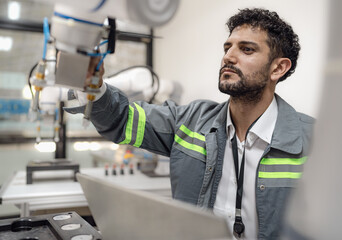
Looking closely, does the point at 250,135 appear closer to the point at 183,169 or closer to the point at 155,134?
the point at 183,169

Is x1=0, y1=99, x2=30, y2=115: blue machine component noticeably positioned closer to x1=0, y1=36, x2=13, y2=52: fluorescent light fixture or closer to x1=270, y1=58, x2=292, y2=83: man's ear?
x1=0, y1=36, x2=13, y2=52: fluorescent light fixture

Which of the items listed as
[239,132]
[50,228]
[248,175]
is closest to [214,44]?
[239,132]

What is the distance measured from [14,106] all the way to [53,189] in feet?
4.07

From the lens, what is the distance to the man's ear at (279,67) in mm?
1503

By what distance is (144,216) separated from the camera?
560 millimetres

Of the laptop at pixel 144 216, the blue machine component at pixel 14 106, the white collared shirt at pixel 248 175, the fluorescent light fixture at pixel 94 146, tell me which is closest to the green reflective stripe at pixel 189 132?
the white collared shirt at pixel 248 175

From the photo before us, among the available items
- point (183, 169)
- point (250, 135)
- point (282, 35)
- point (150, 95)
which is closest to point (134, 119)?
point (183, 169)

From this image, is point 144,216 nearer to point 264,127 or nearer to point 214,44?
point 264,127

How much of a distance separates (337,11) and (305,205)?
0.83ft

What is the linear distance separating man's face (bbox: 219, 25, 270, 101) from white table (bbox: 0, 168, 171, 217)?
96 centimetres

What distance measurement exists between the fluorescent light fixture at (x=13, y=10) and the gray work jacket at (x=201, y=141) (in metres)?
2.05

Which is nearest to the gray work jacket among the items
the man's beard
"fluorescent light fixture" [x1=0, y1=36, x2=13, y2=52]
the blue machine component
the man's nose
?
the man's beard

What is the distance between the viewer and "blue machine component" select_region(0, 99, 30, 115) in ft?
9.89

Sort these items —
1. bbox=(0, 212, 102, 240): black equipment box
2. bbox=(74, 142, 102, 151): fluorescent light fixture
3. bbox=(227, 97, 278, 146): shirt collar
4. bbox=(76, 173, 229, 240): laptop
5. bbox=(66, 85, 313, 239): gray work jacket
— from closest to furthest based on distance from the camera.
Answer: bbox=(76, 173, 229, 240): laptop, bbox=(0, 212, 102, 240): black equipment box, bbox=(66, 85, 313, 239): gray work jacket, bbox=(227, 97, 278, 146): shirt collar, bbox=(74, 142, 102, 151): fluorescent light fixture
